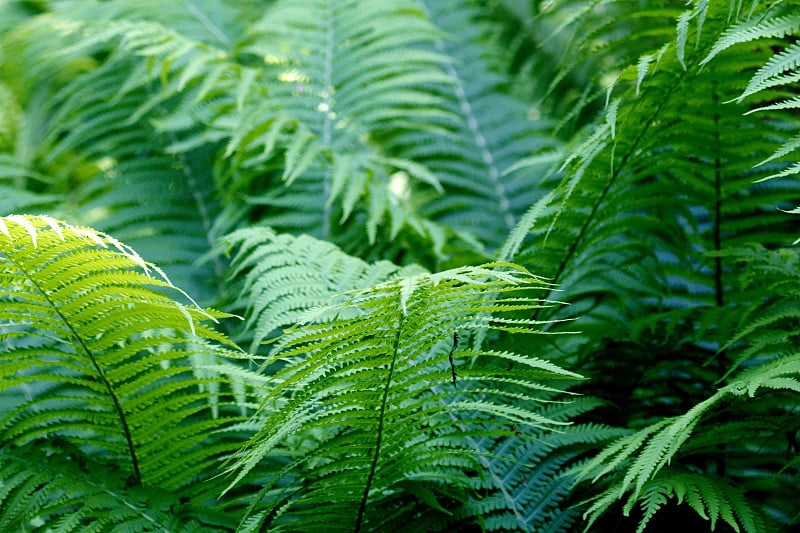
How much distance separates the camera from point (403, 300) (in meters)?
0.60

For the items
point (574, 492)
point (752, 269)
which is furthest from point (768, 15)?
point (574, 492)

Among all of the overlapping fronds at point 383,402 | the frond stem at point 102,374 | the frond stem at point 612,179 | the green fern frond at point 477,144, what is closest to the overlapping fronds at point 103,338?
the frond stem at point 102,374

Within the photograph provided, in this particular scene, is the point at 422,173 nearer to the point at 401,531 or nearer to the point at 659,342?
the point at 659,342

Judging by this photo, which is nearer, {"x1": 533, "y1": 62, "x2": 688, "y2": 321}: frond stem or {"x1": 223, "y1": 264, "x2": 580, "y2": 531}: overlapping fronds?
{"x1": 223, "y1": 264, "x2": 580, "y2": 531}: overlapping fronds

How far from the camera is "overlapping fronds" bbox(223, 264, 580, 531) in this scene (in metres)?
0.70

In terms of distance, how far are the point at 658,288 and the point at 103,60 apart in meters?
1.56

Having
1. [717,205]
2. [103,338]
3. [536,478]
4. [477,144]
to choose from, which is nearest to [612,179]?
[717,205]

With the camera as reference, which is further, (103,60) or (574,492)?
(103,60)

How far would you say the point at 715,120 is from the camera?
1027 mm

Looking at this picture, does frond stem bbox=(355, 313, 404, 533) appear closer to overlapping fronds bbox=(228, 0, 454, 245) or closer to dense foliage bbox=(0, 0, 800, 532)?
dense foliage bbox=(0, 0, 800, 532)

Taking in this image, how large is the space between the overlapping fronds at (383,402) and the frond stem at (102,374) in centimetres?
17

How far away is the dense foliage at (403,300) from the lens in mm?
769

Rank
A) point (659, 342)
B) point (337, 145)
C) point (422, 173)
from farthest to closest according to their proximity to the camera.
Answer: point (337, 145) < point (422, 173) < point (659, 342)

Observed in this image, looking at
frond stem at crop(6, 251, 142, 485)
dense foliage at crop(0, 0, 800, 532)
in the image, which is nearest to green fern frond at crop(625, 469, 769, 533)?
dense foliage at crop(0, 0, 800, 532)
